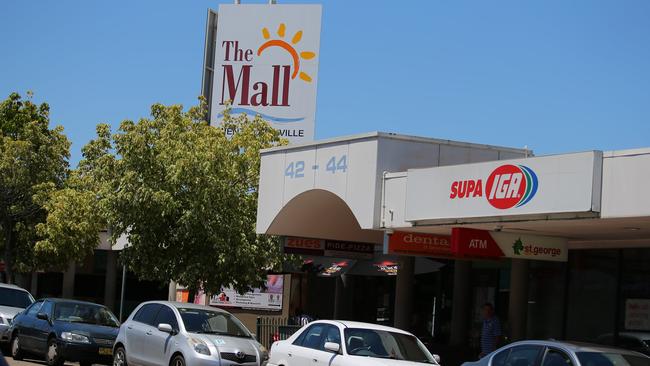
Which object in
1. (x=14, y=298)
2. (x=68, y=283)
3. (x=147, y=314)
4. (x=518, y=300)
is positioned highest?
(x=518, y=300)

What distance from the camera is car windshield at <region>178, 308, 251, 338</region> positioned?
18.0 metres

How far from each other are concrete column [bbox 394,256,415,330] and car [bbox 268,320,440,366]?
25.2 ft

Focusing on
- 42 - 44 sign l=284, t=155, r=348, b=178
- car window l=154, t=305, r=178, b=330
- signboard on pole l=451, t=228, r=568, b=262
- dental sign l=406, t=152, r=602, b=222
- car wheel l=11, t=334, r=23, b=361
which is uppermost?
42 - 44 sign l=284, t=155, r=348, b=178

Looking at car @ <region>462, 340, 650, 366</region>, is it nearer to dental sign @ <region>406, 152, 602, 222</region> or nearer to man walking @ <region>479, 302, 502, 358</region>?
dental sign @ <region>406, 152, 602, 222</region>

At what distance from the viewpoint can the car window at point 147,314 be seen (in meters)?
18.7

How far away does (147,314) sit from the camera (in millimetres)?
18891

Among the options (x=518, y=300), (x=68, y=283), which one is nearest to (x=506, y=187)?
(x=518, y=300)

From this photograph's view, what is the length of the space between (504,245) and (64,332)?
29.6 ft

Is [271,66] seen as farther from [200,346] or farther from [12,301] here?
[200,346]

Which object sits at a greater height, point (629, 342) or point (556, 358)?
point (556, 358)

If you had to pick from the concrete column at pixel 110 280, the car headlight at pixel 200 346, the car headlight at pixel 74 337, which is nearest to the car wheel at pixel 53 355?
the car headlight at pixel 74 337

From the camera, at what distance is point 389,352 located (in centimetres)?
1495

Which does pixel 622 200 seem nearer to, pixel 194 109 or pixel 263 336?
pixel 263 336

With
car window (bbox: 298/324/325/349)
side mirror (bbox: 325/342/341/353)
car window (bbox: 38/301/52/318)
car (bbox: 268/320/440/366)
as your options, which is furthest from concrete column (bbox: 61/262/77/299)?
side mirror (bbox: 325/342/341/353)
